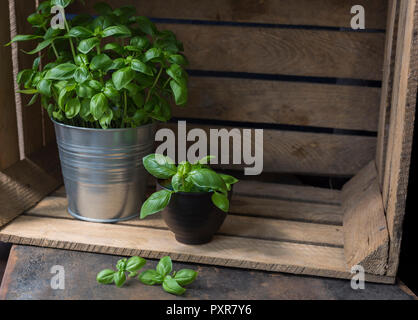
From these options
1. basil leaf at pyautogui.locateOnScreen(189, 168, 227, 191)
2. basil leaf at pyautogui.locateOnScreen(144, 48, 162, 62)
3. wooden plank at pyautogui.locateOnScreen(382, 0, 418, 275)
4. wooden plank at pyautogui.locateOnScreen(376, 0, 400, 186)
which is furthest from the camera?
wooden plank at pyautogui.locateOnScreen(376, 0, 400, 186)

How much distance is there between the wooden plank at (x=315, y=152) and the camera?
1.70 meters

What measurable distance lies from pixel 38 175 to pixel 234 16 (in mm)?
755

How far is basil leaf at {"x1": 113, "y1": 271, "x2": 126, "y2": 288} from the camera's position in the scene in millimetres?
1128

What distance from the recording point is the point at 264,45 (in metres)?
1.66

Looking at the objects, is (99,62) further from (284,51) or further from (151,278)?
(284,51)

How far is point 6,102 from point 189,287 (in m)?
0.71

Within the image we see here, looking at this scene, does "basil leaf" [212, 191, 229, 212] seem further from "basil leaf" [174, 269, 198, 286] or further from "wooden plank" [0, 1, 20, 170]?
"wooden plank" [0, 1, 20, 170]

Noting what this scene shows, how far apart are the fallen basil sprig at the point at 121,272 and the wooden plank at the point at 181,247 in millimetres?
90

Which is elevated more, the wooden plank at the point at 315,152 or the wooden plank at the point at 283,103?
the wooden plank at the point at 283,103

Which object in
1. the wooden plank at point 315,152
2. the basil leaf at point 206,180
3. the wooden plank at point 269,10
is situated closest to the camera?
the basil leaf at point 206,180

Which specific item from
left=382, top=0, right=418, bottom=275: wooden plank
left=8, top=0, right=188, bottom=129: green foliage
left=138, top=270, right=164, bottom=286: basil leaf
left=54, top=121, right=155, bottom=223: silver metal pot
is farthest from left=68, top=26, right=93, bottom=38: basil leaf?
left=382, top=0, right=418, bottom=275: wooden plank

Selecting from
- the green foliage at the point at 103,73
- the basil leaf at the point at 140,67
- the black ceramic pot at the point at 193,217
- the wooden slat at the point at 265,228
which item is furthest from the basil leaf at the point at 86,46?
the wooden slat at the point at 265,228

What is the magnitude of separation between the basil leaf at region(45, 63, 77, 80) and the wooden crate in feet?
0.75

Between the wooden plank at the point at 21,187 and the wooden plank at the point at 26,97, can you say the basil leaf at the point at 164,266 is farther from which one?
the wooden plank at the point at 26,97
